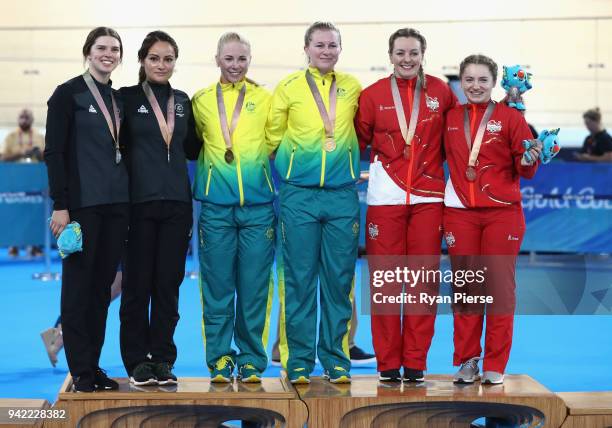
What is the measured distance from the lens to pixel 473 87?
4777mm

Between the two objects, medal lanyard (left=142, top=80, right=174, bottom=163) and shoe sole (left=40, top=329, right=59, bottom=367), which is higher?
medal lanyard (left=142, top=80, right=174, bottom=163)

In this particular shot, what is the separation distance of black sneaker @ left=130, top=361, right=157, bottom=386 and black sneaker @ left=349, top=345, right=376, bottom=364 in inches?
77.0

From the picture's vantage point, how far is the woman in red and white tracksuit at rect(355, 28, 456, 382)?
4.76m

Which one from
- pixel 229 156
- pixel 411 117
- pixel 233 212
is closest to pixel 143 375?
pixel 233 212

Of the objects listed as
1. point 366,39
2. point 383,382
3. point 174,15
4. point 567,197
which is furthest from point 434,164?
point 174,15

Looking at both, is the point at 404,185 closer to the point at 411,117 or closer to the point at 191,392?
the point at 411,117

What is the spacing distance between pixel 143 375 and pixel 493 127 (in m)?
2.06

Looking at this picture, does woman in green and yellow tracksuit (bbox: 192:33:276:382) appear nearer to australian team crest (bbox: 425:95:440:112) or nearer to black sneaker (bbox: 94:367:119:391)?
black sneaker (bbox: 94:367:119:391)

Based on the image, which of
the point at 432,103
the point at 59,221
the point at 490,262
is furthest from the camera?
the point at 432,103

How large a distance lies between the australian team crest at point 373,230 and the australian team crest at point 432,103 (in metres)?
0.64

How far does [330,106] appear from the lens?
4.81m

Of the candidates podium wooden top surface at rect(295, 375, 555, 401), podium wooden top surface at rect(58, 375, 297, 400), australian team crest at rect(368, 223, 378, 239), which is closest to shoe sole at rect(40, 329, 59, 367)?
podium wooden top surface at rect(58, 375, 297, 400)

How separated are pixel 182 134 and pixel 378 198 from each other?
39.4 inches

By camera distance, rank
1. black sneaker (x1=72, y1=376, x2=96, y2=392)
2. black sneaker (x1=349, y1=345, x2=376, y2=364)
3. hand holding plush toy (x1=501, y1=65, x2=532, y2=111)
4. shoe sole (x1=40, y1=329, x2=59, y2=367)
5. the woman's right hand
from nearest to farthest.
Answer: the woman's right hand, black sneaker (x1=72, y1=376, x2=96, y2=392), hand holding plush toy (x1=501, y1=65, x2=532, y2=111), shoe sole (x1=40, y1=329, x2=59, y2=367), black sneaker (x1=349, y1=345, x2=376, y2=364)
